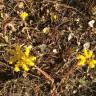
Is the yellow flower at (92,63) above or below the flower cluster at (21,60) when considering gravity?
below

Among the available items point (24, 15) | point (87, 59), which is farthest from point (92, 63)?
point (24, 15)

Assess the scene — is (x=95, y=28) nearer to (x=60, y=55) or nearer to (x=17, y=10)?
(x=60, y=55)

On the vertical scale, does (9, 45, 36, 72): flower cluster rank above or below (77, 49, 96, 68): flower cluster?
above

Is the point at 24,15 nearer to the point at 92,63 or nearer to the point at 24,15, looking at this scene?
the point at 24,15

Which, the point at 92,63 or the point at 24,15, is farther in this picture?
the point at 24,15

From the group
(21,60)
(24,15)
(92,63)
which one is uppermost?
(24,15)

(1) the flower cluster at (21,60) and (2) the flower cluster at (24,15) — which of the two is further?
(2) the flower cluster at (24,15)

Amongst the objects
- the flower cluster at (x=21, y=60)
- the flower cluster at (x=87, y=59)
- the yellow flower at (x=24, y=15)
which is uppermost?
the yellow flower at (x=24, y=15)

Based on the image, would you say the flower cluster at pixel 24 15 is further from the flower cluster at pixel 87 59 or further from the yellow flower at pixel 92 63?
the yellow flower at pixel 92 63

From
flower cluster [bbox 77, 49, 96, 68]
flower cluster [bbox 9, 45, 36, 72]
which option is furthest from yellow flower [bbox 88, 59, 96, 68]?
flower cluster [bbox 9, 45, 36, 72]

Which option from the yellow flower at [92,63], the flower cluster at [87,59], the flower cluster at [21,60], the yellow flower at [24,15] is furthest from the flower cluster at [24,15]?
the yellow flower at [92,63]

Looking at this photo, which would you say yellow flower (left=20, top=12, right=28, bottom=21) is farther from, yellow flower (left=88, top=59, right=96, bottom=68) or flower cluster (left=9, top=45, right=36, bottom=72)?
yellow flower (left=88, top=59, right=96, bottom=68)
